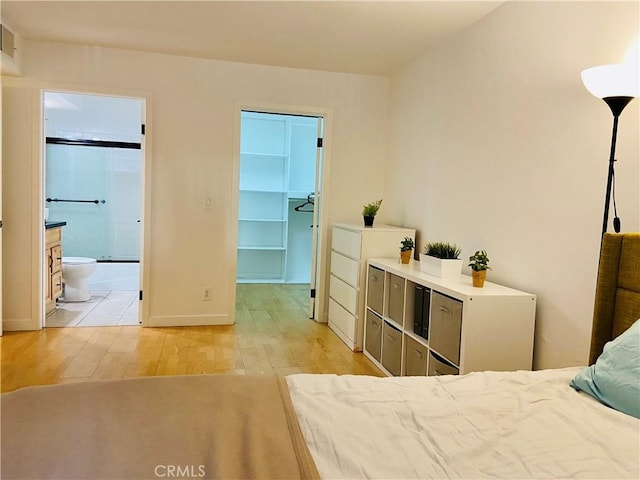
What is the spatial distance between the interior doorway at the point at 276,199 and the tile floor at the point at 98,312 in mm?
1828

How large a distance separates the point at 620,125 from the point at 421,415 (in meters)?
1.60

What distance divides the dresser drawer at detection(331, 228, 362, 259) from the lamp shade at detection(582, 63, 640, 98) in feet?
6.76

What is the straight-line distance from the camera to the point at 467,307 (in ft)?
7.63

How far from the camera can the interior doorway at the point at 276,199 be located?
21.6ft

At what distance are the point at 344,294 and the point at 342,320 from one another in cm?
23

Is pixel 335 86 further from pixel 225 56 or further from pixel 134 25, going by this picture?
pixel 134 25

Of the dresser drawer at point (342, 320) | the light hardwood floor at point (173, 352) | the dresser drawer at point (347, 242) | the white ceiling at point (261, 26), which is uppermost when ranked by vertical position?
the white ceiling at point (261, 26)

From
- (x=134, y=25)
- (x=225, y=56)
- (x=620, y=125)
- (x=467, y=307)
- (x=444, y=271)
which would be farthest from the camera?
(x=225, y=56)

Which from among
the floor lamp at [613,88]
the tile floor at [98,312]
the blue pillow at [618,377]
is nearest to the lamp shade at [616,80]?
the floor lamp at [613,88]

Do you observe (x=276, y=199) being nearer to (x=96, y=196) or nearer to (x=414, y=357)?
(x=96, y=196)

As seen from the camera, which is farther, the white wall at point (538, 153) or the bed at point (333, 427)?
the white wall at point (538, 153)

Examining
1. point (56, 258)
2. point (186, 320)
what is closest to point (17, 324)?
point (56, 258)

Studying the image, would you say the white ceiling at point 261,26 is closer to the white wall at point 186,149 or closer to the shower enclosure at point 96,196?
the white wall at point 186,149

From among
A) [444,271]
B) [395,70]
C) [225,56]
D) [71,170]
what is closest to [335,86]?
[395,70]
